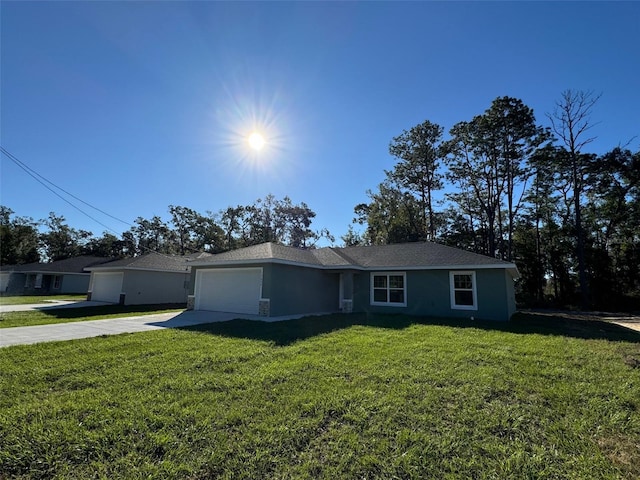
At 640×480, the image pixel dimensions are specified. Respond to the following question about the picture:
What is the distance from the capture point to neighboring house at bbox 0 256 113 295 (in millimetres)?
28984

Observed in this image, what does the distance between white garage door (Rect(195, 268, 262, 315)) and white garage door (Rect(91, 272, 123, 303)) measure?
25.4 ft

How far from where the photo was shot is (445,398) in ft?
13.2

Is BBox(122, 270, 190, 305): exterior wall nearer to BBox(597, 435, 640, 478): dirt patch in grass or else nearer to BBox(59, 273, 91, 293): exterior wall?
BBox(59, 273, 91, 293): exterior wall

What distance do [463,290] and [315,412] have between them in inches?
433

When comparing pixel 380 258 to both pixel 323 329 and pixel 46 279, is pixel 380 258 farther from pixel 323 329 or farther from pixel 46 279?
pixel 46 279

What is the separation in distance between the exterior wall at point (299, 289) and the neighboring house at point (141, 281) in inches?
306

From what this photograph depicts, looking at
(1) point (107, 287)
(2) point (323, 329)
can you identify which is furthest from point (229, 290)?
(1) point (107, 287)

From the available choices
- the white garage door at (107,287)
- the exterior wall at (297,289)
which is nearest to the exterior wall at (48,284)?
the white garage door at (107,287)

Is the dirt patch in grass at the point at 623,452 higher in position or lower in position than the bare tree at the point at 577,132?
lower

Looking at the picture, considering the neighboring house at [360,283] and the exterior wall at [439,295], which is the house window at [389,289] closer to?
the neighboring house at [360,283]

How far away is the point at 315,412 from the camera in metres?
3.57

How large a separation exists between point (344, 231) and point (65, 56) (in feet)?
104

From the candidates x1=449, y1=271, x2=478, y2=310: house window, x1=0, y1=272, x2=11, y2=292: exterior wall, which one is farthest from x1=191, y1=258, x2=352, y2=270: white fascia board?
x1=0, y1=272, x2=11, y2=292: exterior wall

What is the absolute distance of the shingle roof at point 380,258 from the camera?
12453mm
